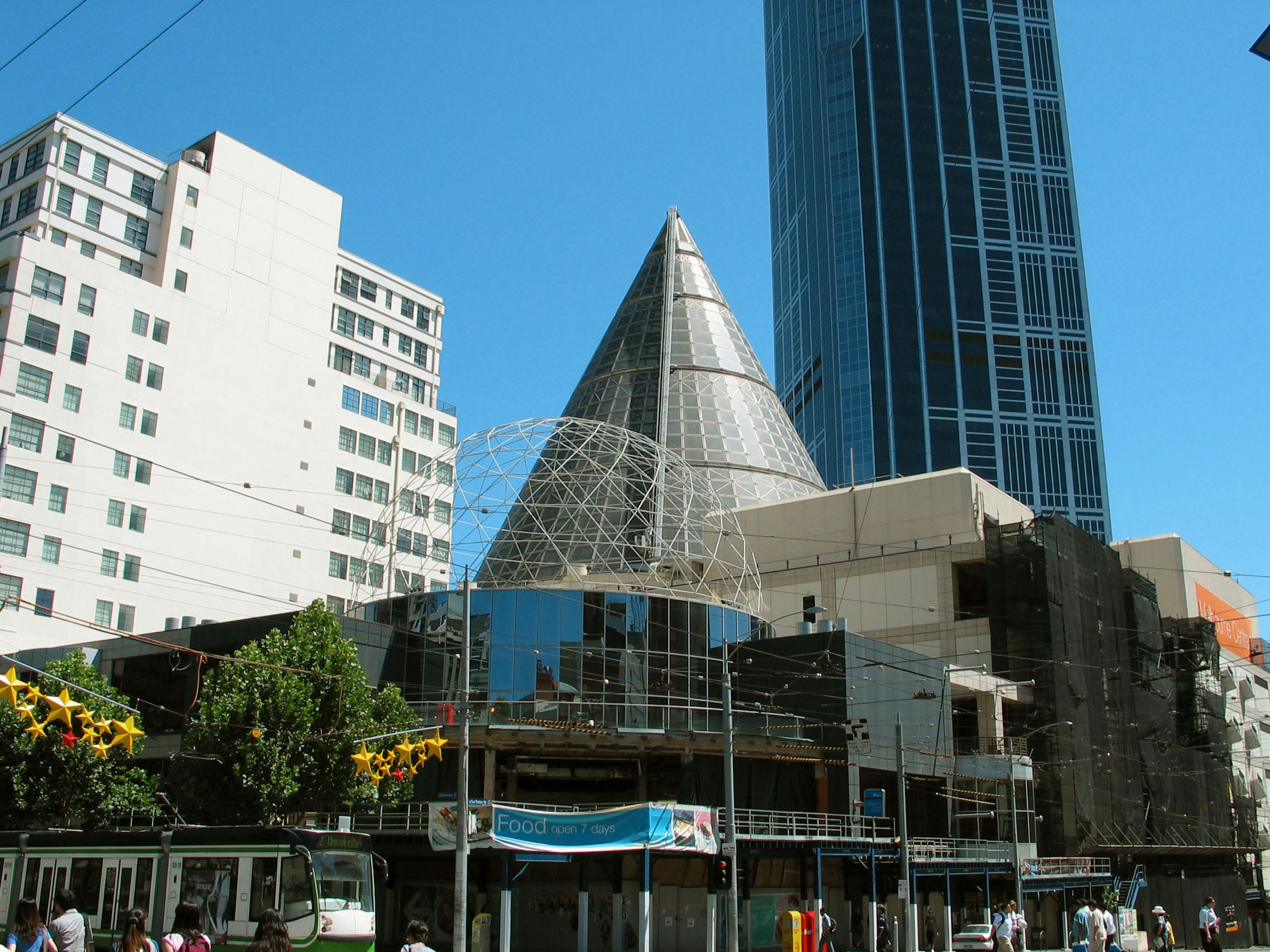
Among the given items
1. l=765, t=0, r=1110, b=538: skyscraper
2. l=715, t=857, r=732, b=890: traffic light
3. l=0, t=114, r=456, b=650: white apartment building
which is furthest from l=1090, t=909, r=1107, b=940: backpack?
l=765, t=0, r=1110, b=538: skyscraper

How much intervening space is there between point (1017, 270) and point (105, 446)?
462 ft

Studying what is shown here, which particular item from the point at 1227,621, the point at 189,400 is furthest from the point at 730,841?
the point at 1227,621

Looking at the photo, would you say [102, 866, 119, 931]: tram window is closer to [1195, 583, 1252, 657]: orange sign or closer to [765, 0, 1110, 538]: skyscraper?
[1195, 583, 1252, 657]: orange sign

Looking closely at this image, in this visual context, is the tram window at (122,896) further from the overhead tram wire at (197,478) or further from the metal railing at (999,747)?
the metal railing at (999,747)

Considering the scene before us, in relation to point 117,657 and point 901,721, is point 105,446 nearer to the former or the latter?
point 117,657

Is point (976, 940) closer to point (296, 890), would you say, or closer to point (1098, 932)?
point (1098, 932)

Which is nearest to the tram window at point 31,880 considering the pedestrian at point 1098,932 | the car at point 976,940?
the pedestrian at point 1098,932

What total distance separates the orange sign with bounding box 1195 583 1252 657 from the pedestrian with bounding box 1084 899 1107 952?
5237 cm

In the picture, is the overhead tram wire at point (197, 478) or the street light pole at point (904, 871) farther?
the overhead tram wire at point (197, 478)

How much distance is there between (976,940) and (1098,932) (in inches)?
494

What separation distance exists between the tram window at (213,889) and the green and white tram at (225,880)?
2 centimetres

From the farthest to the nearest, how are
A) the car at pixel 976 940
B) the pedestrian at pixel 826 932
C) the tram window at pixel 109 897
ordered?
the car at pixel 976 940, the pedestrian at pixel 826 932, the tram window at pixel 109 897

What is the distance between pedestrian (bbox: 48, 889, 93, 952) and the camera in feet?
47.3

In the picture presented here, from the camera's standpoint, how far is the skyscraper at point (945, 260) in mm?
161750
